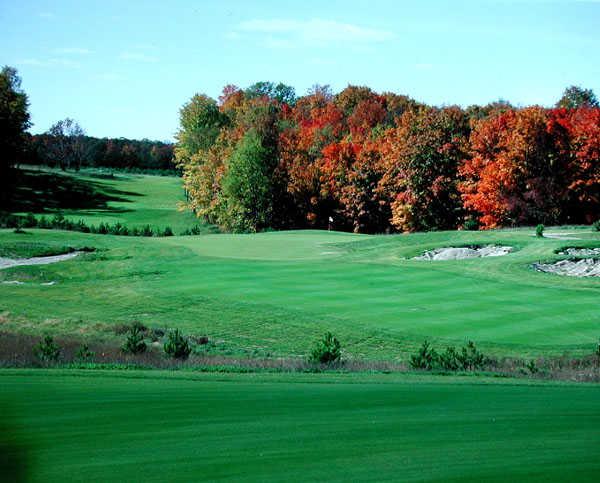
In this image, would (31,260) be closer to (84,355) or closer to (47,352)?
(84,355)

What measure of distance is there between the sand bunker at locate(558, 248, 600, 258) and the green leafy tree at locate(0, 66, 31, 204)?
178 ft

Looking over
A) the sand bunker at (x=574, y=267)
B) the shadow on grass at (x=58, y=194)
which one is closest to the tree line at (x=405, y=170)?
the shadow on grass at (x=58, y=194)

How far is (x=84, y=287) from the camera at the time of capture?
118 feet

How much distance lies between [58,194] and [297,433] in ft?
305

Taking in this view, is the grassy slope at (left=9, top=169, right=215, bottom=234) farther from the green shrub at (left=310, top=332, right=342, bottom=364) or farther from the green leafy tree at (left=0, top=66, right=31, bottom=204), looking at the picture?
the green shrub at (left=310, top=332, right=342, bottom=364)

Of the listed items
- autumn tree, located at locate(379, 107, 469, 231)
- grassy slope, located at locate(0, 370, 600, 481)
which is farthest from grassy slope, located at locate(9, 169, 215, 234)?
grassy slope, located at locate(0, 370, 600, 481)

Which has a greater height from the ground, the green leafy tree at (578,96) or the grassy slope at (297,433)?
the green leafy tree at (578,96)

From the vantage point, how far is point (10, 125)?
235ft

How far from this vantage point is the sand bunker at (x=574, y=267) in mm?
29859

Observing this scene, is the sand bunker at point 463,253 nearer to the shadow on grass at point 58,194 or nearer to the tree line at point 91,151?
the shadow on grass at point 58,194

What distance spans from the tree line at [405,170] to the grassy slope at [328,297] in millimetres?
20237

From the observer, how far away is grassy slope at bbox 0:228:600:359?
22078 millimetres

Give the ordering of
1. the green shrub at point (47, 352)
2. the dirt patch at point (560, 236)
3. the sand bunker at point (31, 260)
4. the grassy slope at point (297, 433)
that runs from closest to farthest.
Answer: the grassy slope at point (297, 433), the green shrub at point (47, 352), the dirt patch at point (560, 236), the sand bunker at point (31, 260)

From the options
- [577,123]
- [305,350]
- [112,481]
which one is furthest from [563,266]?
[577,123]
